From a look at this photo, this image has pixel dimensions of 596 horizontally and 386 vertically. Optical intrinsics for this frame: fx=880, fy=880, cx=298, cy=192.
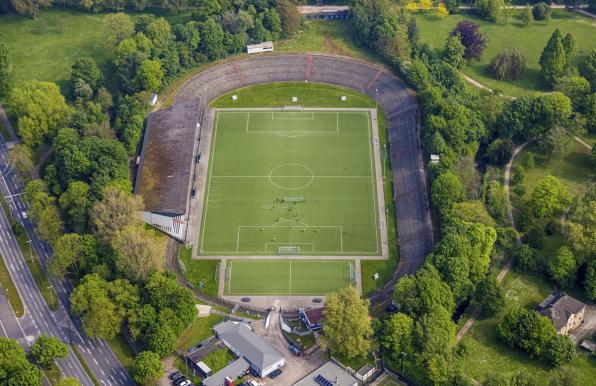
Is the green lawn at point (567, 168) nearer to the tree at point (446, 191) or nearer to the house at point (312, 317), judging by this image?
the tree at point (446, 191)

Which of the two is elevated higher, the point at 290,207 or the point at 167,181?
the point at 167,181

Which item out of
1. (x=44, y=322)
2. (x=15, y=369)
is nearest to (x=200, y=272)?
(x=44, y=322)

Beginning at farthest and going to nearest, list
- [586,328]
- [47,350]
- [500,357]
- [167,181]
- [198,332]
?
[167,181], [198,332], [586,328], [500,357], [47,350]

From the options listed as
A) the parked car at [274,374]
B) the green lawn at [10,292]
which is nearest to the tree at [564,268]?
the parked car at [274,374]

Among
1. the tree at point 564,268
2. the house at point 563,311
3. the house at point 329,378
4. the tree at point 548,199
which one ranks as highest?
the tree at point 548,199

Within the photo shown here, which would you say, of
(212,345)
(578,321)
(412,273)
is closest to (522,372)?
(578,321)

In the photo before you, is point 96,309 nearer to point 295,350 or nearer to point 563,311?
point 295,350
